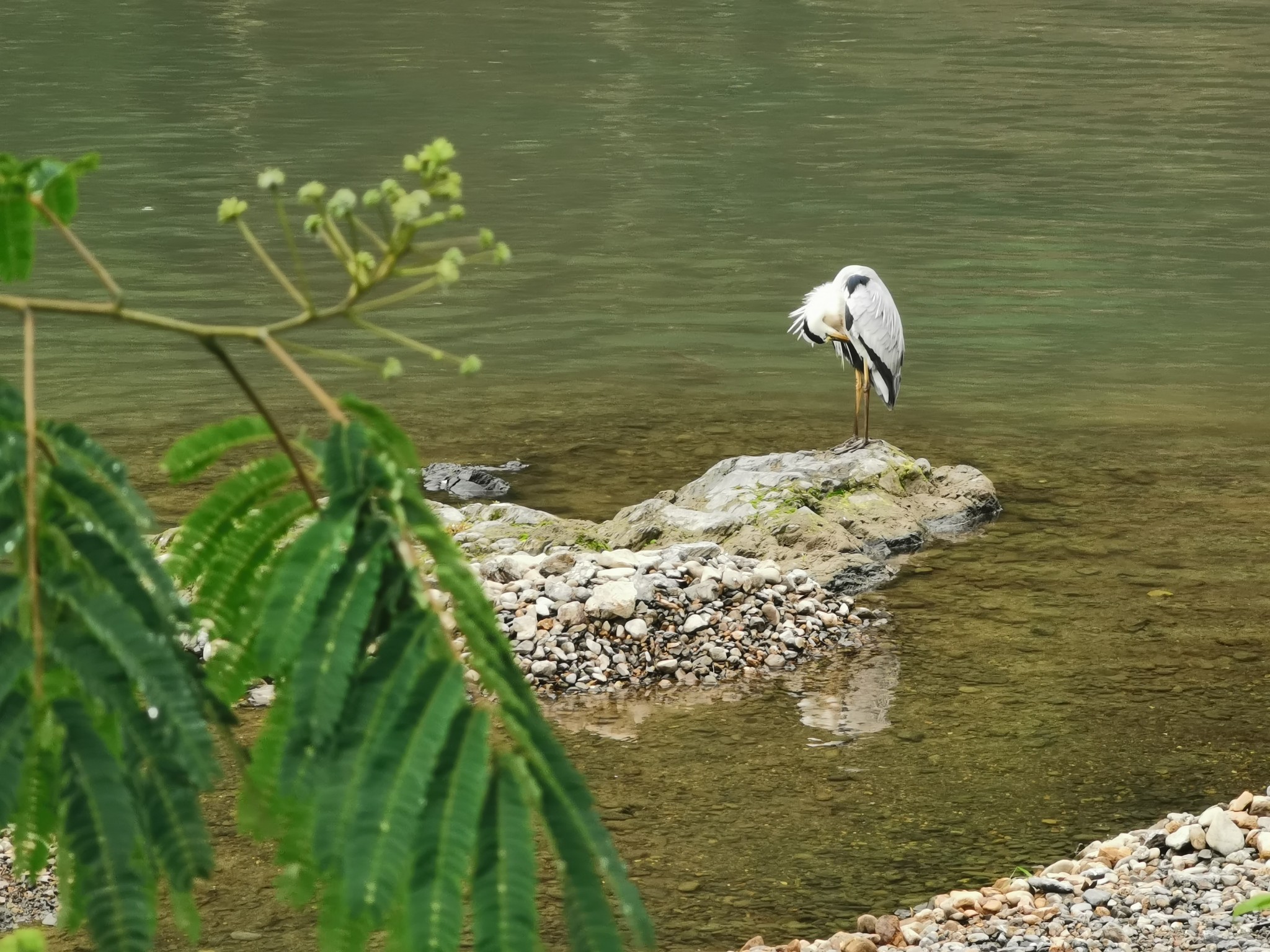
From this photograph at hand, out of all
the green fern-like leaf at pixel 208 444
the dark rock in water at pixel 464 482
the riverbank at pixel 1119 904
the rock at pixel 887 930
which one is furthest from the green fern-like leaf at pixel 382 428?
the dark rock in water at pixel 464 482

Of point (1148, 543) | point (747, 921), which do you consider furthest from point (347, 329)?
point (747, 921)

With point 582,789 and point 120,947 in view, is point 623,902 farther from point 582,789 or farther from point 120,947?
point 120,947

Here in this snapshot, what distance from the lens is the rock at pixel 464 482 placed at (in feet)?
38.3

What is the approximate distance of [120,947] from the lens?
5.68ft

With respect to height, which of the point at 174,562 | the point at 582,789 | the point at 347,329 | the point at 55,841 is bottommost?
the point at 347,329

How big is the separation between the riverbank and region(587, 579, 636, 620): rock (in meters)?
2.85

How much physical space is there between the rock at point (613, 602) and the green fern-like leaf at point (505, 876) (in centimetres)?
699

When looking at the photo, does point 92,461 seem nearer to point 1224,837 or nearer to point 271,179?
point 271,179

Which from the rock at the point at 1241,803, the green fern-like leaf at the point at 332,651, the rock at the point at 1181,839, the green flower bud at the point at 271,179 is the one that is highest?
the green flower bud at the point at 271,179

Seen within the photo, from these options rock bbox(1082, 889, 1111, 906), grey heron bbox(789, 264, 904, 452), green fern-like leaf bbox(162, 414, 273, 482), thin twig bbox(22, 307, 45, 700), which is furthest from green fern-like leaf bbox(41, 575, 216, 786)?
grey heron bbox(789, 264, 904, 452)

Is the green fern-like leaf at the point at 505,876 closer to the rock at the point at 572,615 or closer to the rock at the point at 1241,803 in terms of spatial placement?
the rock at the point at 1241,803

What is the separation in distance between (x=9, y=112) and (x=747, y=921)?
943 inches

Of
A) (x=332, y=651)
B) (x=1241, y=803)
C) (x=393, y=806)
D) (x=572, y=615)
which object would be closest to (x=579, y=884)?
(x=393, y=806)

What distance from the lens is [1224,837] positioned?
6.32m
